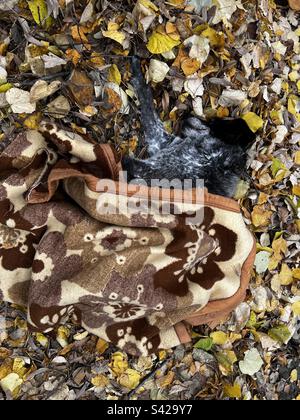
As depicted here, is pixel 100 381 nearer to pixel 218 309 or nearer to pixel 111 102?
pixel 218 309

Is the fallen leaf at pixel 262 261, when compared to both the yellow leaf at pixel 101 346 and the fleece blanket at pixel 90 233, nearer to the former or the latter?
the fleece blanket at pixel 90 233

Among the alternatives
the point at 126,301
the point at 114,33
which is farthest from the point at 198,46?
the point at 126,301

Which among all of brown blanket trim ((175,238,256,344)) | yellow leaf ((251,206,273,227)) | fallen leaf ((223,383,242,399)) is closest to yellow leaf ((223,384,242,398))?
fallen leaf ((223,383,242,399))

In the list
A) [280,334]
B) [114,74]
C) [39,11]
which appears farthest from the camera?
[280,334]

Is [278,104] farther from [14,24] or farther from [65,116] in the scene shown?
[14,24]

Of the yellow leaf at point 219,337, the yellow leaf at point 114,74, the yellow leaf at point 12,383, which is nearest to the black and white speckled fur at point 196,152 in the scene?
the yellow leaf at point 114,74

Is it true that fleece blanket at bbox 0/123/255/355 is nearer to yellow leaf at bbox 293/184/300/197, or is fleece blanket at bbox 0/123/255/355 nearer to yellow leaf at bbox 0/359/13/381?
yellow leaf at bbox 0/359/13/381
